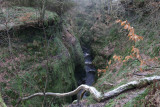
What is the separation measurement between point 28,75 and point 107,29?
457 inches

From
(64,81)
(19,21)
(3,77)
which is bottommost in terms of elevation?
(64,81)

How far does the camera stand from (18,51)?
24.5 ft

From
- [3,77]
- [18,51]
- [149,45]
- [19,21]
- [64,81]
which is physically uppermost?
[19,21]

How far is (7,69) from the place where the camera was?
6.21 metres

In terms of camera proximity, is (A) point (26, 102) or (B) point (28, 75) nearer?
(A) point (26, 102)

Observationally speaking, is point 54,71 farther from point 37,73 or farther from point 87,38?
point 87,38

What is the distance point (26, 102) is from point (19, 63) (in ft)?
8.14

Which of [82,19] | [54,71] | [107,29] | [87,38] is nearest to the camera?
[54,71]

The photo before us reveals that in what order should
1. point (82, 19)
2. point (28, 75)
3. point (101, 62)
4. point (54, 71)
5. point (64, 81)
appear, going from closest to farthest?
point (28, 75) → point (54, 71) → point (64, 81) → point (101, 62) → point (82, 19)

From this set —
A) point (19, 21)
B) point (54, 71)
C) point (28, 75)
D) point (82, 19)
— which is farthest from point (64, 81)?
point (82, 19)

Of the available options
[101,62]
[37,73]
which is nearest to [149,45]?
[101,62]

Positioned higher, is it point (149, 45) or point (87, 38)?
point (149, 45)

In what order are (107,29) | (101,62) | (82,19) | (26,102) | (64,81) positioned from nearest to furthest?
(26,102) < (64,81) < (101,62) < (107,29) < (82,19)

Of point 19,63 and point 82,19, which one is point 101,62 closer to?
point 19,63
